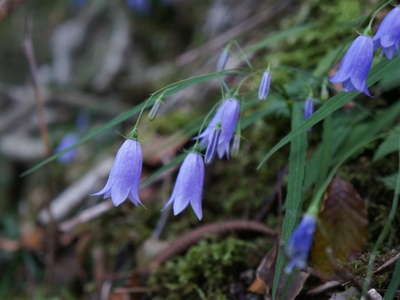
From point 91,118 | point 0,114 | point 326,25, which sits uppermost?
point 0,114

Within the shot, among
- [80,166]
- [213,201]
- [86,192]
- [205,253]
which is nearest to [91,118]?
[80,166]

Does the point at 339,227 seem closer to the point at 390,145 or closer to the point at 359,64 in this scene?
the point at 390,145

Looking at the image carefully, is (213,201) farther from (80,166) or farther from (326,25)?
(80,166)

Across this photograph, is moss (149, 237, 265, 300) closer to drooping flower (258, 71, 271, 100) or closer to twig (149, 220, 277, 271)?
twig (149, 220, 277, 271)

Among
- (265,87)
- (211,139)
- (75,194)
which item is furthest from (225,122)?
(75,194)

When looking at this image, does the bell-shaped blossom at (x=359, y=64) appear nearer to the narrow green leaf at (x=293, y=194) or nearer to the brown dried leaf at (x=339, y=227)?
the narrow green leaf at (x=293, y=194)

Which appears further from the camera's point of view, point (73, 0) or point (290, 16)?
point (73, 0)

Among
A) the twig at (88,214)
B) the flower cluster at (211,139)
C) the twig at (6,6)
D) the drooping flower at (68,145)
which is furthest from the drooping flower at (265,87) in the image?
the drooping flower at (68,145)
